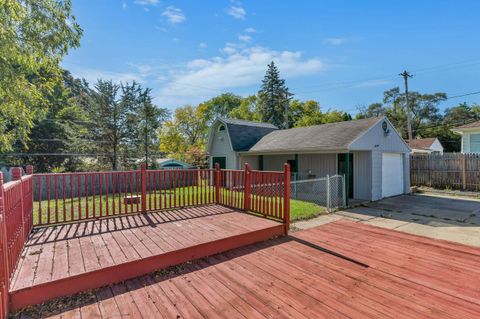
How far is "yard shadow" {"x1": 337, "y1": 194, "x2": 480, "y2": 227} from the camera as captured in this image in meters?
6.54

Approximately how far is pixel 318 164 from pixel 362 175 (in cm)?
193

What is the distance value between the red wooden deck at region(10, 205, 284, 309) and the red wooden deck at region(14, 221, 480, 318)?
189mm

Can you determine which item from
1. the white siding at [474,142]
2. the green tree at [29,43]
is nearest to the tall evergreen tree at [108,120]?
the green tree at [29,43]

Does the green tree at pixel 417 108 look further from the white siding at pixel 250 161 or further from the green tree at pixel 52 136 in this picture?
the green tree at pixel 52 136

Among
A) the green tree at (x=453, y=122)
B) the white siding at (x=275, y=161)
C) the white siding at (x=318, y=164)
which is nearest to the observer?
the white siding at (x=318, y=164)

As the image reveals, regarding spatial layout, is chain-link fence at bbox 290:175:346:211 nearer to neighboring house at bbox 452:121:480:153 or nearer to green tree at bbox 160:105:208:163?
neighboring house at bbox 452:121:480:153

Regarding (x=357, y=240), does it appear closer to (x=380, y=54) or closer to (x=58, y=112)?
(x=380, y=54)

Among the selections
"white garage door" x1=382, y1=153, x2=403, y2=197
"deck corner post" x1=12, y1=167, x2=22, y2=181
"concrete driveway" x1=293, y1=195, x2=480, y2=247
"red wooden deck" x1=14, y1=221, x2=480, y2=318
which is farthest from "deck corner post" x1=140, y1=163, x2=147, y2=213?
"white garage door" x1=382, y1=153, x2=403, y2=197

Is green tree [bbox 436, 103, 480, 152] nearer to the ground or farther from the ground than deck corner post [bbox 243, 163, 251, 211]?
farther from the ground

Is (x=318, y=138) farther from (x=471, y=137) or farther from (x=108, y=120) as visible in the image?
(x=108, y=120)

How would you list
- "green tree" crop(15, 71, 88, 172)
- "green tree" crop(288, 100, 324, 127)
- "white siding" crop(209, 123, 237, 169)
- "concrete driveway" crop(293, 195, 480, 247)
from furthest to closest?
"green tree" crop(288, 100, 324, 127), "green tree" crop(15, 71, 88, 172), "white siding" crop(209, 123, 237, 169), "concrete driveway" crop(293, 195, 480, 247)

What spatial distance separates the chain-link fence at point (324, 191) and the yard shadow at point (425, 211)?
570mm

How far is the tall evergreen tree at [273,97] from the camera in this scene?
→ 30891 mm

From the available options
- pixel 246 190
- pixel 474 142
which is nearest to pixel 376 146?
pixel 246 190
